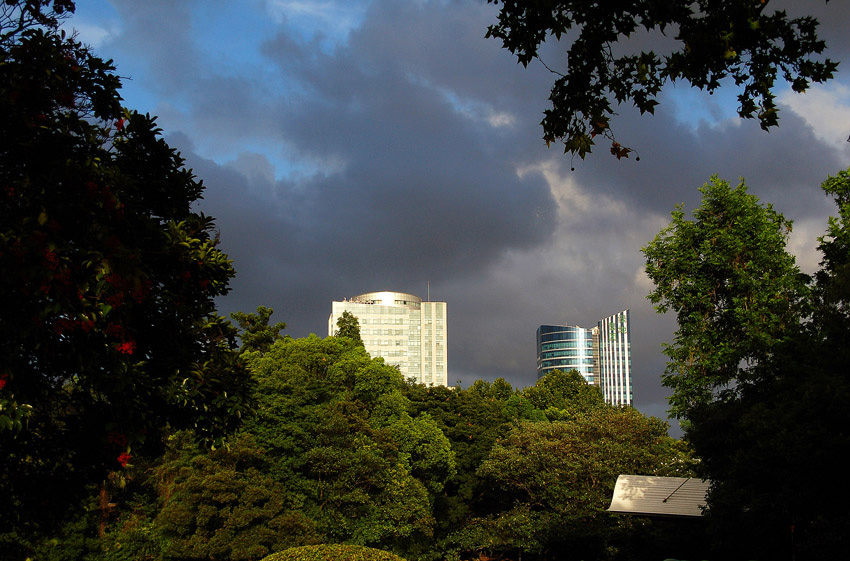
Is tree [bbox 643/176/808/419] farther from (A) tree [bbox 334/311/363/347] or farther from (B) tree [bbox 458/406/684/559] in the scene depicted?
(A) tree [bbox 334/311/363/347]

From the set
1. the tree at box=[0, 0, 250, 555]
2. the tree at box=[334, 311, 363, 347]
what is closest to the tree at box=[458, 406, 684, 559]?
the tree at box=[334, 311, 363, 347]

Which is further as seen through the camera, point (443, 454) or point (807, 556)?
point (443, 454)

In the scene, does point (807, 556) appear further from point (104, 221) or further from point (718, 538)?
point (104, 221)

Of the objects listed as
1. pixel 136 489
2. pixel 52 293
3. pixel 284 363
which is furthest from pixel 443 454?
pixel 52 293

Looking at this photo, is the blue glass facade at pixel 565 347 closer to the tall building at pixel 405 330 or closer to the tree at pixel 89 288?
the tall building at pixel 405 330

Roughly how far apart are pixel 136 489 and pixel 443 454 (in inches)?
597

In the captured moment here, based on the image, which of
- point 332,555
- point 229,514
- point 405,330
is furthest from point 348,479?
point 405,330

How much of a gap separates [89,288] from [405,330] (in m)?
130

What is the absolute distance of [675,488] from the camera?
22.3m

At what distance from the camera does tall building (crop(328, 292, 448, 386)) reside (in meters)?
136

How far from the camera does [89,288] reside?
23.1 ft

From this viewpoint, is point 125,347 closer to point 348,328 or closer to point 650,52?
point 650,52

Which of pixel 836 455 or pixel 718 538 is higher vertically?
pixel 836 455

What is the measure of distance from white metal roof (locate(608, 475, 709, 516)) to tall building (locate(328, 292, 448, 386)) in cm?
11210
